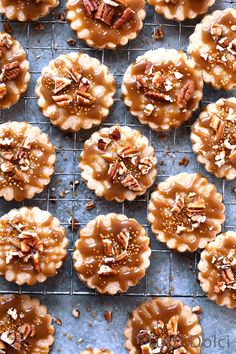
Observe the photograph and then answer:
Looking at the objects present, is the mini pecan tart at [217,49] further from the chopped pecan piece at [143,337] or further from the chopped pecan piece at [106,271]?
the chopped pecan piece at [143,337]

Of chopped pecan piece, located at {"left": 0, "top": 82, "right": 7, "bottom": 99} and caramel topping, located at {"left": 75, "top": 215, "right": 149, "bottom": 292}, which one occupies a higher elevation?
chopped pecan piece, located at {"left": 0, "top": 82, "right": 7, "bottom": 99}

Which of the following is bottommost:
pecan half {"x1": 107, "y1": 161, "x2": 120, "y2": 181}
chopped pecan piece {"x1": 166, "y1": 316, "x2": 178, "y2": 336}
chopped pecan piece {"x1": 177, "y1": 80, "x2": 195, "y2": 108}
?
chopped pecan piece {"x1": 166, "y1": 316, "x2": 178, "y2": 336}

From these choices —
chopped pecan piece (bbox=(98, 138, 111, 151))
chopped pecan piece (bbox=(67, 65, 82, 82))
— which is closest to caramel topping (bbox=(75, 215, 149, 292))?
chopped pecan piece (bbox=(98, 138, 111, 151))

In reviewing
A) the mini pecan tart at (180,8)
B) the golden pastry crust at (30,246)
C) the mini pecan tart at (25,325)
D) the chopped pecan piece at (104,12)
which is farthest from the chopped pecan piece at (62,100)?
the mini pecan tart at (25,325)

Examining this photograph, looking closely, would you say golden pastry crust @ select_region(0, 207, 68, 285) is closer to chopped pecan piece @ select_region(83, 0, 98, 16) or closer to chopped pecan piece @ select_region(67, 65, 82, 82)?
chopped pecan piece @ select_region(67, 65, 82, 82)

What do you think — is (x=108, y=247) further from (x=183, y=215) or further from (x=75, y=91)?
(x=75, y=91)

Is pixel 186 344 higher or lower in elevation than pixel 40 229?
lower

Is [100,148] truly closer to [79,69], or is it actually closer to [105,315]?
[79,69]

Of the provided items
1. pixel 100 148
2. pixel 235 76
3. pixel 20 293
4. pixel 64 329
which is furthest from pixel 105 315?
pixel 235 76
